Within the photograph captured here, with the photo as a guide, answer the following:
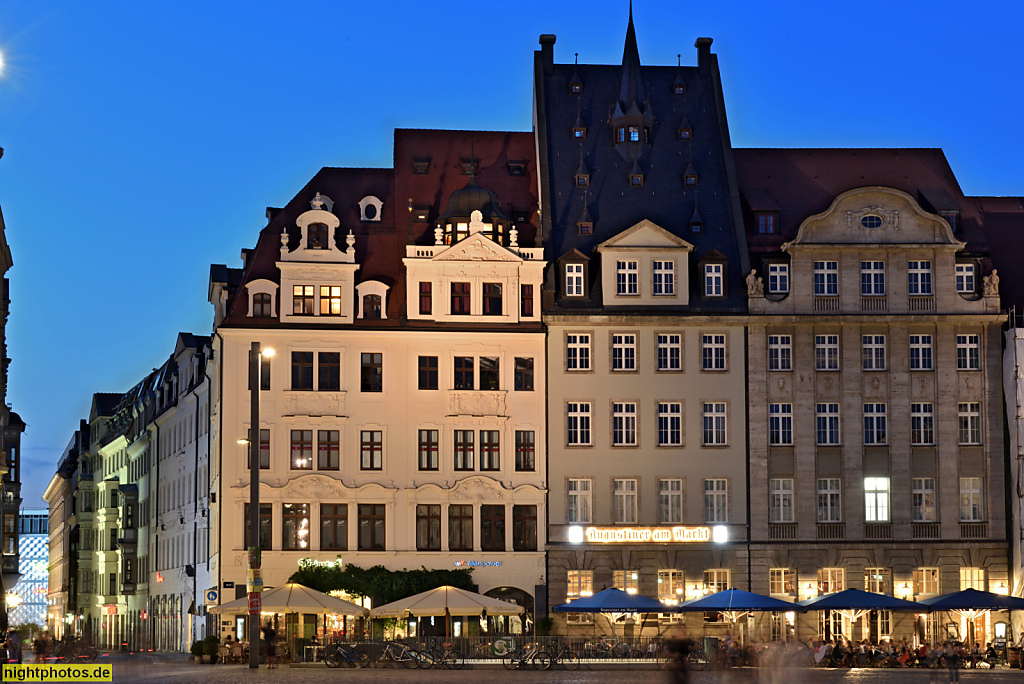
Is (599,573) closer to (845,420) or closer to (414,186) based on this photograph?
(845,420)

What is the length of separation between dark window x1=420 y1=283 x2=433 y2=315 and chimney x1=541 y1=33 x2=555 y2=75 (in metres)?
15.2

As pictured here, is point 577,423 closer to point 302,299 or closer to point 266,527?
point 302,299

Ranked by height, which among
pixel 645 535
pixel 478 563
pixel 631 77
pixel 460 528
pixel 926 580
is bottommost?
pixel 926 580

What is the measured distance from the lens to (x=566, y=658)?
66250mm

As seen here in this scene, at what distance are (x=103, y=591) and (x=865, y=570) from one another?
234 ft

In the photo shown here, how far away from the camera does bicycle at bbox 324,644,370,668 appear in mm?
63406

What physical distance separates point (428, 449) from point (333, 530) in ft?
18.5

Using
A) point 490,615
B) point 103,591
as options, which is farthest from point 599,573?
point 103,591

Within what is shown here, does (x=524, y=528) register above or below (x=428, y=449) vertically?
below

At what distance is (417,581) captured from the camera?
7569 cm

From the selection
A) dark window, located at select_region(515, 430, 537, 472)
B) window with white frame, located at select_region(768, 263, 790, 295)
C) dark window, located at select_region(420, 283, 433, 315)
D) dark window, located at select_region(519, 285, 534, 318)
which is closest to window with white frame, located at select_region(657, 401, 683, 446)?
dark window, located at select_region(515, 430, 537, 472)

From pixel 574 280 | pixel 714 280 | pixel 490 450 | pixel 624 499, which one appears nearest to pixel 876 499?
pixel 624 499

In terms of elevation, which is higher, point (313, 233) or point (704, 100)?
point (704, 100)

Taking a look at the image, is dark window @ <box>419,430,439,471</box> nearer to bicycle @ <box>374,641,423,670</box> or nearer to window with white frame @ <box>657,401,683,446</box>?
window with white frame @ <box>657,401,683,446</box>
